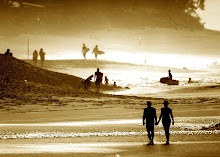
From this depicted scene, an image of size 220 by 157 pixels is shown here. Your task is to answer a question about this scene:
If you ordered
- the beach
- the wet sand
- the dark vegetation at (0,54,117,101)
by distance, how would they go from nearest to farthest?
the wet sand, the beach, the dark vegetation at (0,54,117,101)

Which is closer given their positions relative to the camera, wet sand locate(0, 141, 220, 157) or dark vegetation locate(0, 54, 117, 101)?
wet sand locate(0, 141, 220, 157)

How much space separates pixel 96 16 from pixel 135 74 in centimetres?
4862

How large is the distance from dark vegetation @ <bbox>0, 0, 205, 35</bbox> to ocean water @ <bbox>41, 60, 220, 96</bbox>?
33974 millimetres

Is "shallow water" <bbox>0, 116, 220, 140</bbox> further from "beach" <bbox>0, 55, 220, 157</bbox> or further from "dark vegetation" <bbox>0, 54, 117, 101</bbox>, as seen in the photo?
"dark vegetation" <bbox>0, 54, 117, 101</bbox>

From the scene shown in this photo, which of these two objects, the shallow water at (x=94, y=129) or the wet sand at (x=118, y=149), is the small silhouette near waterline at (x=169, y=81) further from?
the wet sand at (x=118, y=149)

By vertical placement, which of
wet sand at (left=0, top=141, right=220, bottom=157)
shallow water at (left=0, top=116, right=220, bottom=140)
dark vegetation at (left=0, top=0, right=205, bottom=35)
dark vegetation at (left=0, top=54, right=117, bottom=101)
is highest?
dark vegetation at (left=0, top=0, right=205, bottom=35)

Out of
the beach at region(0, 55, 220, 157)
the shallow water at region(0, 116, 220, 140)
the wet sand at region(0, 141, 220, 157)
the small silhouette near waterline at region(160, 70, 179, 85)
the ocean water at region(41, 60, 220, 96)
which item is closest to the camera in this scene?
the wet sand at region(0, 141, 220, 157)

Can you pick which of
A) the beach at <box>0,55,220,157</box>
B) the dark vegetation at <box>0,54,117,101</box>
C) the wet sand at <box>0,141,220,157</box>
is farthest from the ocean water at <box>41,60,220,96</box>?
the wet sand at <box>0,141,220,157</box>

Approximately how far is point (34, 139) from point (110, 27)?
80.1 meters

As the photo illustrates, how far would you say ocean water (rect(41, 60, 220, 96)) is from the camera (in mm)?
35138

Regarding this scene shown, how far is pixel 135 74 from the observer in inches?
1820

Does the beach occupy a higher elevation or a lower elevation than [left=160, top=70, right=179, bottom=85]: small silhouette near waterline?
lower

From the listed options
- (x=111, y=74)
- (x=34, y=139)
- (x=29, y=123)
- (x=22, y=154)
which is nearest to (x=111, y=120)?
(x=29, y=123)

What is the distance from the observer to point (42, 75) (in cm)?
3027
